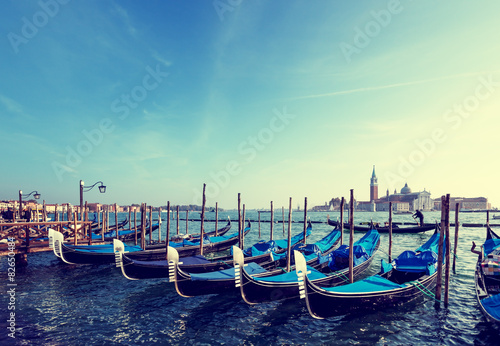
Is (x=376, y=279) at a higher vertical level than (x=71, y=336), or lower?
higher

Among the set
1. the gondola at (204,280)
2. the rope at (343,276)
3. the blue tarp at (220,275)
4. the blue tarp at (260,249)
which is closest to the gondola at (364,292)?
the rope at (343,276)

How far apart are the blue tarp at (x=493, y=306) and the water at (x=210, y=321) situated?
0.69 metres

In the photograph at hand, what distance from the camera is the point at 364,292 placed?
7473mm

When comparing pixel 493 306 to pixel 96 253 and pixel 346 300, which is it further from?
pixel 96 253

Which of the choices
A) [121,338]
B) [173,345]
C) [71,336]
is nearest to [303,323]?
[173,345]

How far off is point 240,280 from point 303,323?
1.99 m

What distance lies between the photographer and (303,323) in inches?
295

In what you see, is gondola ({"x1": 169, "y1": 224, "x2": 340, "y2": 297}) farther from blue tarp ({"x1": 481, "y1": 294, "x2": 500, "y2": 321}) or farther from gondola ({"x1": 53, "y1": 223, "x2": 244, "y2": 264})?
gondola ({"x1": 53, "y1": 223, "x2": 244, "y2": 264})

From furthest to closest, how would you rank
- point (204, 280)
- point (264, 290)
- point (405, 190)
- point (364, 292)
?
point (405, 190)
point (204, 280)
point (264, 290)
point (364, 292)

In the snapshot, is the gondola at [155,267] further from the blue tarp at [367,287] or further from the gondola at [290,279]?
the blue tarp at [367,287]

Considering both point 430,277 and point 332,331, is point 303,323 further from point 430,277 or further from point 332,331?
point 430,277

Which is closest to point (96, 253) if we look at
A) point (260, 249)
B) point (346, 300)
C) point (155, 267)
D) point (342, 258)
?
point (155, 267)

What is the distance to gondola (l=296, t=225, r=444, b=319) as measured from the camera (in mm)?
6938

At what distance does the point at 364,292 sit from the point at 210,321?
411 cm
